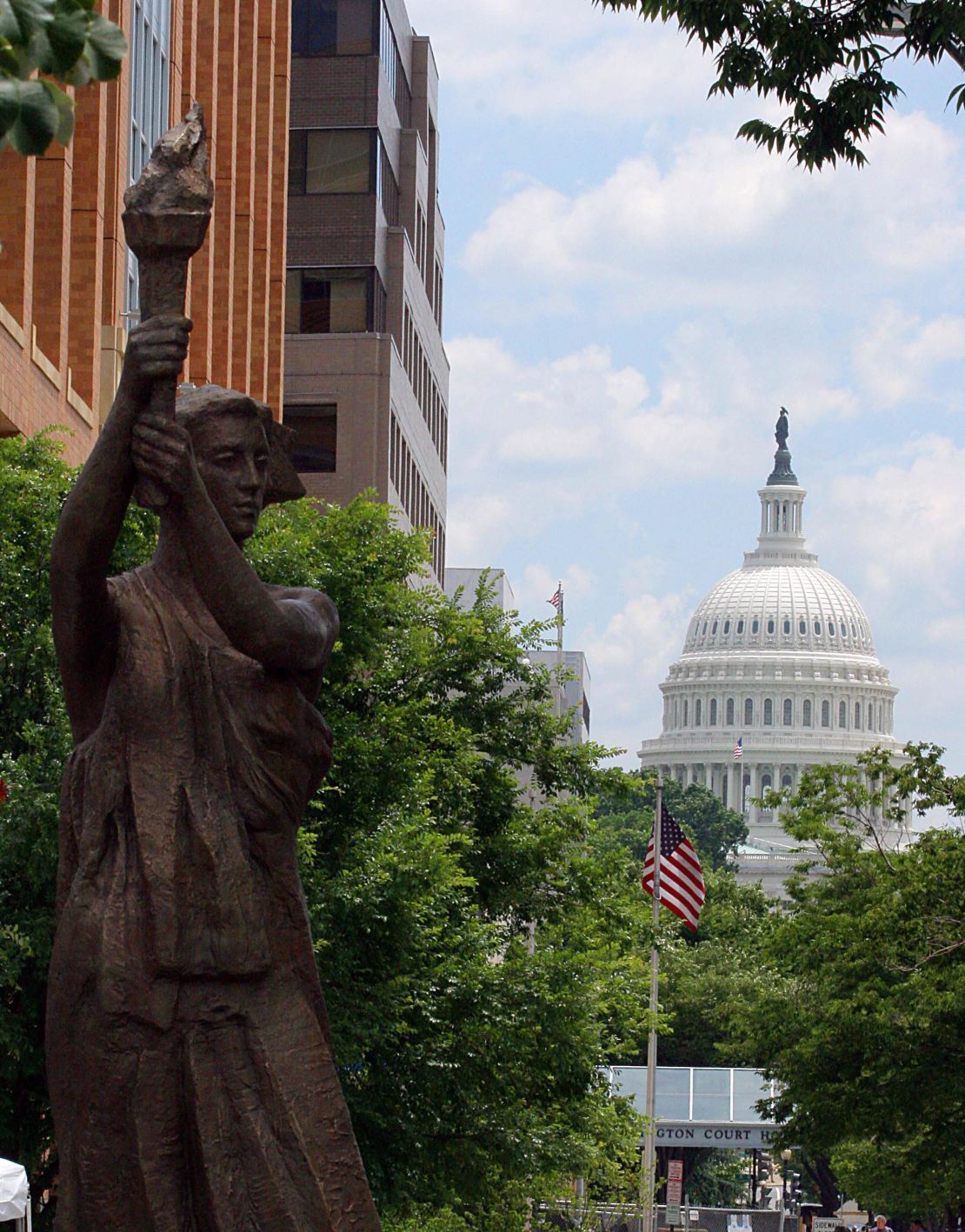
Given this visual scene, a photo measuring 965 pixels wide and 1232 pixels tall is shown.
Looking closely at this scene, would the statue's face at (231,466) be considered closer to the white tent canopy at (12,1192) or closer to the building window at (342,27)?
the white tent canopy at (12,1192)

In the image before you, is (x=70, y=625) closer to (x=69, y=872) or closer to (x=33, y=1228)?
(x=69, y=872)

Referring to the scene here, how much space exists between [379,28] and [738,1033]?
1220 inches

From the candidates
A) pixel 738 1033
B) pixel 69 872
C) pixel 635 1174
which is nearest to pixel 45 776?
pixel 69 872

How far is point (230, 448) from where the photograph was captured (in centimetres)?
657

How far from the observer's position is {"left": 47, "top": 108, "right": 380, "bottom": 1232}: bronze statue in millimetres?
6086

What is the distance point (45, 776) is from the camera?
20.7m

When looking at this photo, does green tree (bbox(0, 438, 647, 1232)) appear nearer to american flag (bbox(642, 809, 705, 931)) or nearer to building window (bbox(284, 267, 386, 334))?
american flag (bbox(642, 809, 705, 931))

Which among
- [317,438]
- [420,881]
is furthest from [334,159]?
[420,881]

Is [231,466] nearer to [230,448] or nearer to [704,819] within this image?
[230,448]

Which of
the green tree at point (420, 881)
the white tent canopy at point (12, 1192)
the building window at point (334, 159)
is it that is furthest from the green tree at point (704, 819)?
the white tent canopy at point (12, 1192)

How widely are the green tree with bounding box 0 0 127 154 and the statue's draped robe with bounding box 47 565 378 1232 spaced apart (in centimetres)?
198

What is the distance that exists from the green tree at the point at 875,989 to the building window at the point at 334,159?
2788 centimetres

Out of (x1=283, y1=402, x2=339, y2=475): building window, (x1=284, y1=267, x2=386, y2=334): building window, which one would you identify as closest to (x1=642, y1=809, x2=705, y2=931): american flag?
(x1=283, y1=402, x2=339, y2=475): building window

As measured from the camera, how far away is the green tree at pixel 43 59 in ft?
14.5
